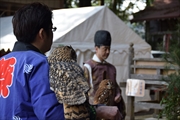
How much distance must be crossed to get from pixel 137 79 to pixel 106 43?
3.25 metres

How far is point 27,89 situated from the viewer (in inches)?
71.0

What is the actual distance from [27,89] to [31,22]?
1.16 feet

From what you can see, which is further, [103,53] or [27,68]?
[103,53]

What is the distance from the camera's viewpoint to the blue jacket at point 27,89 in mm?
1736

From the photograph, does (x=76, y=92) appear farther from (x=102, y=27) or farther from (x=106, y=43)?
(x=102, y=27)

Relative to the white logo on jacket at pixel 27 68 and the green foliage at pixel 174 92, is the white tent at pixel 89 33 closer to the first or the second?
the green foliage at pixel 174 92

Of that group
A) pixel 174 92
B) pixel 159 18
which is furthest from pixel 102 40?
pixel 159 18

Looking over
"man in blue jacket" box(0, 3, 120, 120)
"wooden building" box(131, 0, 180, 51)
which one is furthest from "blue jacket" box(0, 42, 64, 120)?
"wooden building" box(131, 0, 180, 51)

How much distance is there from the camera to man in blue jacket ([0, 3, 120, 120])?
1.74 metres

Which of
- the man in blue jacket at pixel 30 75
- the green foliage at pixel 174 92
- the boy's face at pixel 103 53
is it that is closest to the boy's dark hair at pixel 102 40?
the boy's face at pixel 103 53

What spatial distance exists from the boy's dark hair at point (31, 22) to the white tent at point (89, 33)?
5.86 metres

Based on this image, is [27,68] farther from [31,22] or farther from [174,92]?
[174,92]

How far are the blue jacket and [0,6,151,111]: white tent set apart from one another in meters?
5.89

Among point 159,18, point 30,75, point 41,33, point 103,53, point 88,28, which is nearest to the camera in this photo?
point 30,75
